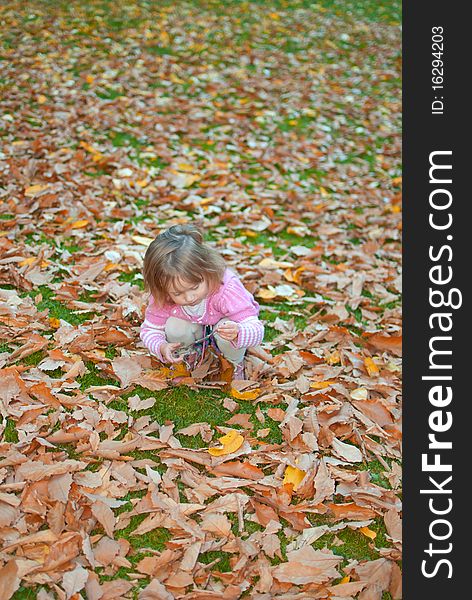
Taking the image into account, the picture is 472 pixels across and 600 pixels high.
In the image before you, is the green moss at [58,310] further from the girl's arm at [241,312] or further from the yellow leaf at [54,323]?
the girl's arm at [241,312]

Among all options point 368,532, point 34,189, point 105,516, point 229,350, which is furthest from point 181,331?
point 34,189

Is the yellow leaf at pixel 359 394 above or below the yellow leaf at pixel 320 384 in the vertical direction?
below

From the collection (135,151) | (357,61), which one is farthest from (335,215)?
(357,61)

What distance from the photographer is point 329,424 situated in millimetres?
3279

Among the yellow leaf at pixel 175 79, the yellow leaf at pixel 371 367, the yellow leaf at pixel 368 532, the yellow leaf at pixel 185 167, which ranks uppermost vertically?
the yellow leaf at pixel 175 79

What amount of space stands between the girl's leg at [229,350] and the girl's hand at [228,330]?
0.13 meters

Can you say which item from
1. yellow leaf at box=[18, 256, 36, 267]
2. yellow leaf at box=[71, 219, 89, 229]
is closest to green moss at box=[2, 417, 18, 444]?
yellow leaf at box=[18, 256, 36, 267]

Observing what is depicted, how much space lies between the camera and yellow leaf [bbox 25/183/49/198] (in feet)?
17.9

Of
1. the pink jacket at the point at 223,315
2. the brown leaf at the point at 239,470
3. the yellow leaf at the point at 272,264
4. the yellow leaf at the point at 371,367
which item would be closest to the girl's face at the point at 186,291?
the pink jacket at the point at 223,315

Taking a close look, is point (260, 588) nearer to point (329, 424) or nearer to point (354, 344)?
A: point (329, 424)

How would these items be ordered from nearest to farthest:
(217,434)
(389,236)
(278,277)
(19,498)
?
(19,498), (217,434), (278,277), (389,236)

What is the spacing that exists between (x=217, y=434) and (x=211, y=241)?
2.44 meters

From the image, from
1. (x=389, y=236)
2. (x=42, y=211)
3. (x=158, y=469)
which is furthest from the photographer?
(x=389, y=236)

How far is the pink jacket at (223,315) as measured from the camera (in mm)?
3334
